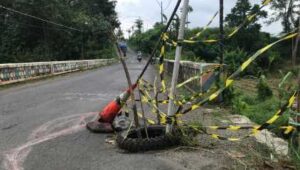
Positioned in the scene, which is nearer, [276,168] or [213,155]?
[276,168]

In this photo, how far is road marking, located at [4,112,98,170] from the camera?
4.85 meters

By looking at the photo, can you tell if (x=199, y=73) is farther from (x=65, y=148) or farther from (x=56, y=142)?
(x=65, y=148)

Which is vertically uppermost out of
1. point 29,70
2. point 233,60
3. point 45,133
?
point 233,60

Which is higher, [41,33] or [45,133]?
[41,33]

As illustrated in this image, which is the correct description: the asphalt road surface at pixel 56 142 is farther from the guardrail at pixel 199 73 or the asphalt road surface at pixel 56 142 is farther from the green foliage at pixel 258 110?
the green foliage at pixel 258 110

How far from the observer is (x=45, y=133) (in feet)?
21.0

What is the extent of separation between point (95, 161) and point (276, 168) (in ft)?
6.82

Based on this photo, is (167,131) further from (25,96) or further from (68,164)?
(25,96)

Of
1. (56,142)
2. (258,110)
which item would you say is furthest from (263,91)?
(56,142)

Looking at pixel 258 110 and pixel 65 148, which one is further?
pixel 258 110

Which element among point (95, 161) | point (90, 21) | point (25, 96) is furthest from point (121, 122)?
point (90, 21)

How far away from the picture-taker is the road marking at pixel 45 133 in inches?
191

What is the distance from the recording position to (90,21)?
49312mm

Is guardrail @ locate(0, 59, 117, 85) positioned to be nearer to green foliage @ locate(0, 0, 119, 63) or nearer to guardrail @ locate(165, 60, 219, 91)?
guardrail @ locate(165, 60, 219, 91)
